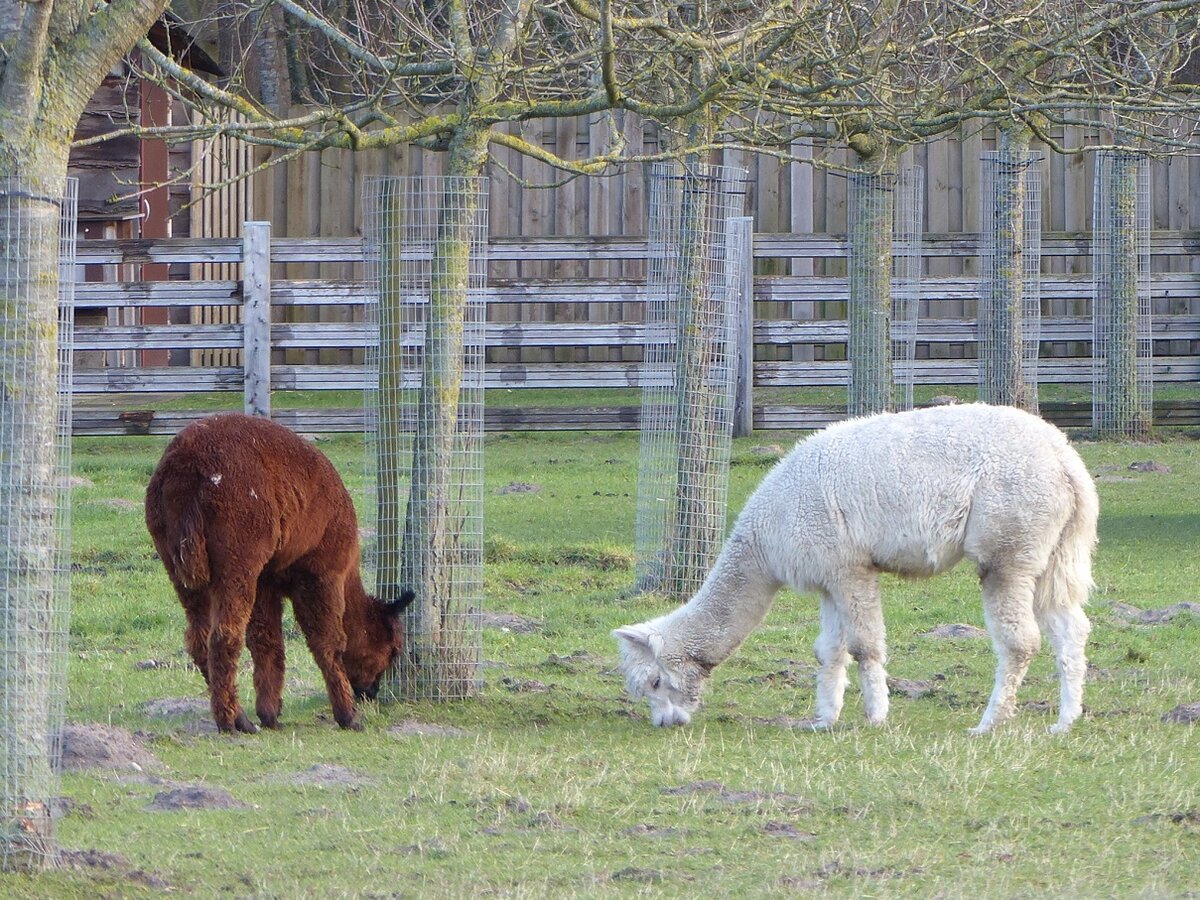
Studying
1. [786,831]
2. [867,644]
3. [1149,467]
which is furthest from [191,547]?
[1149,467]

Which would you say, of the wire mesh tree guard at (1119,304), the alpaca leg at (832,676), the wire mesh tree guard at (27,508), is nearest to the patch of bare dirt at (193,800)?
the wire mesh tree guard at (27,508)

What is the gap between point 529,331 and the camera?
55.0ft

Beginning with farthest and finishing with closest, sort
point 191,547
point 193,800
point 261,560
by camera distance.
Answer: point 261,560 < point 191,547 < point 193,800

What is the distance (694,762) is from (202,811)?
6.61ft

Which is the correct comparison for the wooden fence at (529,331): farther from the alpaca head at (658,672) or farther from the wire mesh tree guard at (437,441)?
the alpaca head at (658,672)

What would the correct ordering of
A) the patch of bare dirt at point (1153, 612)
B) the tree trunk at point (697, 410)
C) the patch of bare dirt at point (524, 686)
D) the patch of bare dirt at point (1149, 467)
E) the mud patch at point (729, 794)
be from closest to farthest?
the mud patch at point (729, 794) → the patch of bare dirt at point (524, 686) → the patch of bare dirt at point (1153, 612) → the tree trunk at point (697, 410) → the patch of bare dirt at point (1149, 467)

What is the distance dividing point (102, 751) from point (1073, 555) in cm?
447

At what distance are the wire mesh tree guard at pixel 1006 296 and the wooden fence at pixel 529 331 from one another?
3.67 ft

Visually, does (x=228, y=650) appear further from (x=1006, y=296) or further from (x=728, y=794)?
(x=1006, y=296)

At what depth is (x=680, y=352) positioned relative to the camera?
10289 millimetres

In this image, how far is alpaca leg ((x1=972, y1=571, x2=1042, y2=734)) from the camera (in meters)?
7.24

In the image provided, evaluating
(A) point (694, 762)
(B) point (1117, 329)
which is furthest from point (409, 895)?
(B) point (1117, 329)

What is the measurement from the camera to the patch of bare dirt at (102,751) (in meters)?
6.53

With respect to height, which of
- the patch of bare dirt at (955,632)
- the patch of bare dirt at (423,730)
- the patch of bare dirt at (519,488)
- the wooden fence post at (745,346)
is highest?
the wooden fence post at (745,346)
